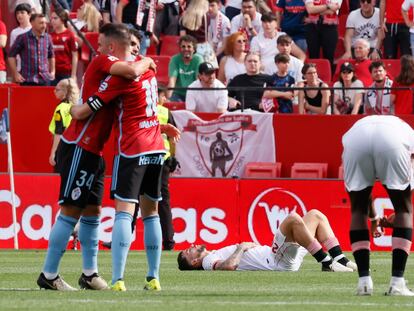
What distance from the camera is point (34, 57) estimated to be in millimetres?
22375

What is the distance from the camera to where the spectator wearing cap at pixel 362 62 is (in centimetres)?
2162

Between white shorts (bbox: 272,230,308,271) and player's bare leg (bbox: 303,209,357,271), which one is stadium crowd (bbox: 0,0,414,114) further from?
white shorts (bbox: 272,230,308,271)

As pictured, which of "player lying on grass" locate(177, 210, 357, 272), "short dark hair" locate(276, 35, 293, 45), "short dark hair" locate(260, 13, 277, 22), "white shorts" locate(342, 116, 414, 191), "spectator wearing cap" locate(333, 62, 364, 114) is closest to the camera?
"white shorts" locate(342, 116, 414, 191)

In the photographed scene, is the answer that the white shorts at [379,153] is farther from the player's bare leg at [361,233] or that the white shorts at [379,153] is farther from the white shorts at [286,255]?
the white shorts at [286,255]

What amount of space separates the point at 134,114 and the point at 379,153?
6.56 feet

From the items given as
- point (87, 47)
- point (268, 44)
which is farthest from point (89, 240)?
point (87, 47)

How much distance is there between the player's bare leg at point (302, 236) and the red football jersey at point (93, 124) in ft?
11.3

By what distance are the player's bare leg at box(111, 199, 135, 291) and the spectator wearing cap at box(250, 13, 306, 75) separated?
1168cm

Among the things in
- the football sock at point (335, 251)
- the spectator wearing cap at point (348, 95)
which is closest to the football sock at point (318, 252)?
the football sock at point (335, 251)

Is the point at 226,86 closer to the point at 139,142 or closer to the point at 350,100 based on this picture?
the point at 350,100

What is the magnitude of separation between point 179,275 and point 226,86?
8131 millimetres

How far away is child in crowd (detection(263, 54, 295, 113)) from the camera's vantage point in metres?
21.0

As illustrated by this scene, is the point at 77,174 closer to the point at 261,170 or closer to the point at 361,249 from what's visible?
the point at 361,249

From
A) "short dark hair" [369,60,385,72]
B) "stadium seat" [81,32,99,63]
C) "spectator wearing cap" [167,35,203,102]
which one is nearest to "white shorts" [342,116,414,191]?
"short dark hair" [369,60,385,72]
